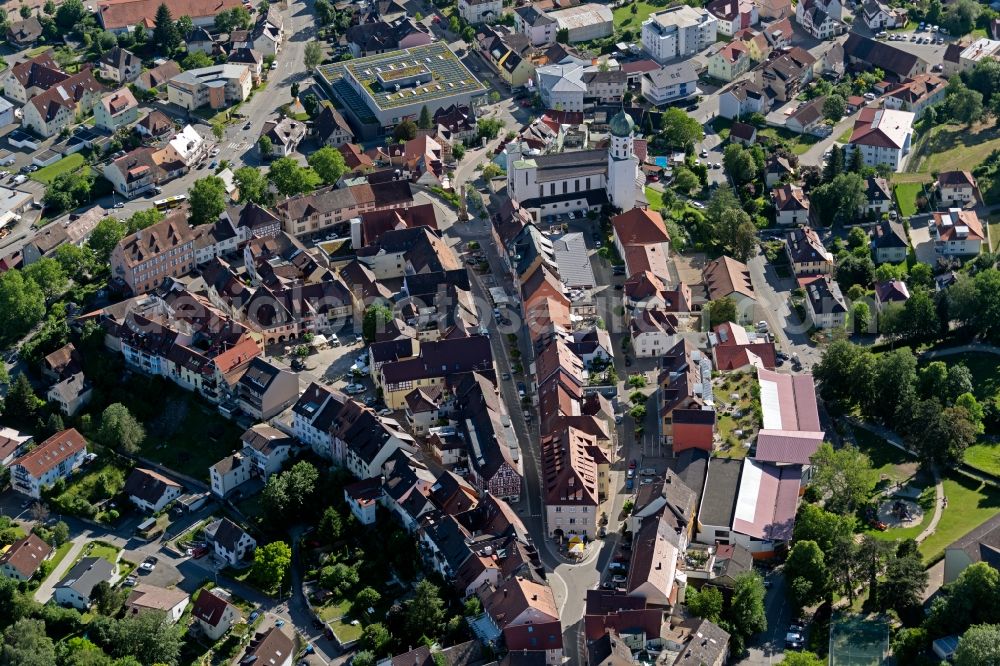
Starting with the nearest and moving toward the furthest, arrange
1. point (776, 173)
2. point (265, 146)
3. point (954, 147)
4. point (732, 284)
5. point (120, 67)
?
point (732, 284) < point (776, 173) < point (265, 146) < point (954, 147) < point (120, 67)

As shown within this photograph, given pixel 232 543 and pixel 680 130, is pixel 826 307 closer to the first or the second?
pixel 680 130

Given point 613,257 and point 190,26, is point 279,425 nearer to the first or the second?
point 613,257

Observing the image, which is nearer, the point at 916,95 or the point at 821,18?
the point at 916,95

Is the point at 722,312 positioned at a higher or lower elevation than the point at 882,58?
higher

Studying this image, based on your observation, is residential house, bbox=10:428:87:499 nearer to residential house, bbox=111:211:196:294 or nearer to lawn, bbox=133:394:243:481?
lawn, bbox=133:394:243:481

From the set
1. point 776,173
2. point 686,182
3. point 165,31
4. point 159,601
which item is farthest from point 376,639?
point 165,31
